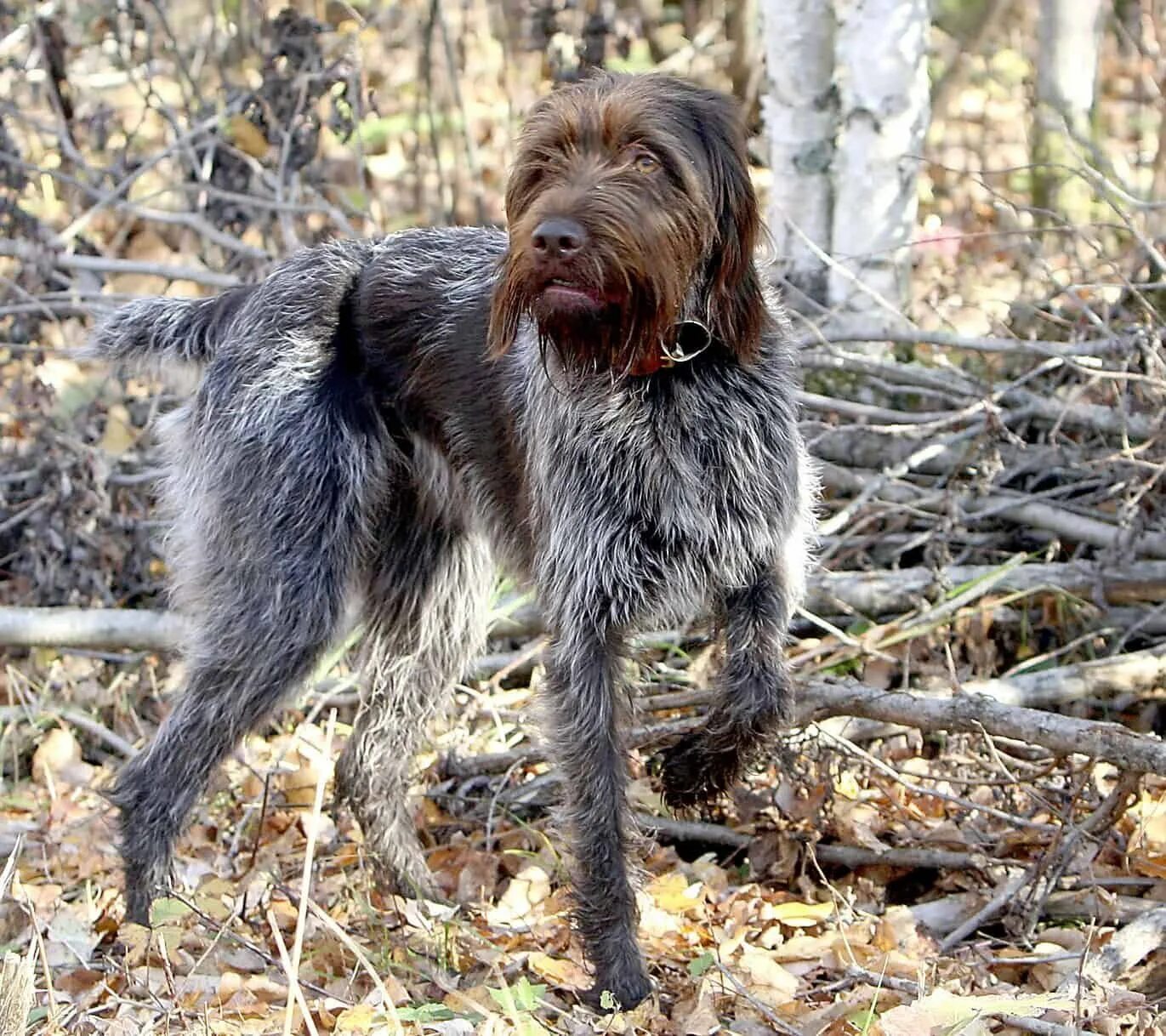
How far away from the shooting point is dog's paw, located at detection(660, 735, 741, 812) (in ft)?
13.3

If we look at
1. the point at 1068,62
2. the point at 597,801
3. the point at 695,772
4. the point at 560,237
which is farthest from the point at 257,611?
the point at 1068,62

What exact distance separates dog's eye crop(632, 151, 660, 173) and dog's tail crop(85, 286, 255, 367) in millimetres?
1611

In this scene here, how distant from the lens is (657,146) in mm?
3607

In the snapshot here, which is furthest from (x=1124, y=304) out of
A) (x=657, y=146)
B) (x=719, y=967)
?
(x=719, y=967)

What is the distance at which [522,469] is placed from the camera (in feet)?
14.2

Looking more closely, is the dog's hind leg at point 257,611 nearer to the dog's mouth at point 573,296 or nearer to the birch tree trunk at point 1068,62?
the dog's mouth at point 573,296

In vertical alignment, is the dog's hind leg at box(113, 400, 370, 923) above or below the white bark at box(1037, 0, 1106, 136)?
below

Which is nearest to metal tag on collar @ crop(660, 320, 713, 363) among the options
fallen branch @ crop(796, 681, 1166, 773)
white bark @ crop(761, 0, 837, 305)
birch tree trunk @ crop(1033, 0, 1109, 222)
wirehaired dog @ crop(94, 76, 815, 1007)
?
wirehaired dog @ crop(94, 76, 815, 1007)

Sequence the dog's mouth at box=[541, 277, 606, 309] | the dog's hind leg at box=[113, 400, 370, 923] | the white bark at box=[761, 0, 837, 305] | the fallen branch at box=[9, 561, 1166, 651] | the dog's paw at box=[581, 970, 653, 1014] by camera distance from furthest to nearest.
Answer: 1. the white bark at box=[761, 0, 837, 305]
2. the fallen branch at box=[9, 561, 1166, 651]
3. the dog's hind leg at box=[113, 400, 370, 923]
4. the dog's paw at box=[581, 970, 653, 1014]
5. the dog's mouth at box=[541, 277, 606, 309]

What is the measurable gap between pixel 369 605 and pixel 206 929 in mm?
1122

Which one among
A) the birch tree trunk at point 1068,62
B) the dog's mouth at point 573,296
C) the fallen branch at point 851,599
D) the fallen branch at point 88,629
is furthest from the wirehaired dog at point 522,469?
the birch tree trunk at point 1068,62

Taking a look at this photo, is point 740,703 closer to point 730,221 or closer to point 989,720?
point 989,720

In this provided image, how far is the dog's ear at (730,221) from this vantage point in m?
3.71

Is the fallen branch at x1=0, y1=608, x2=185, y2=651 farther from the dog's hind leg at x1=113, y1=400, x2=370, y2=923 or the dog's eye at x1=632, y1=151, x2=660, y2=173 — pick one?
the dog's eye at x1=632, y1=151, x2=660, y2=173
